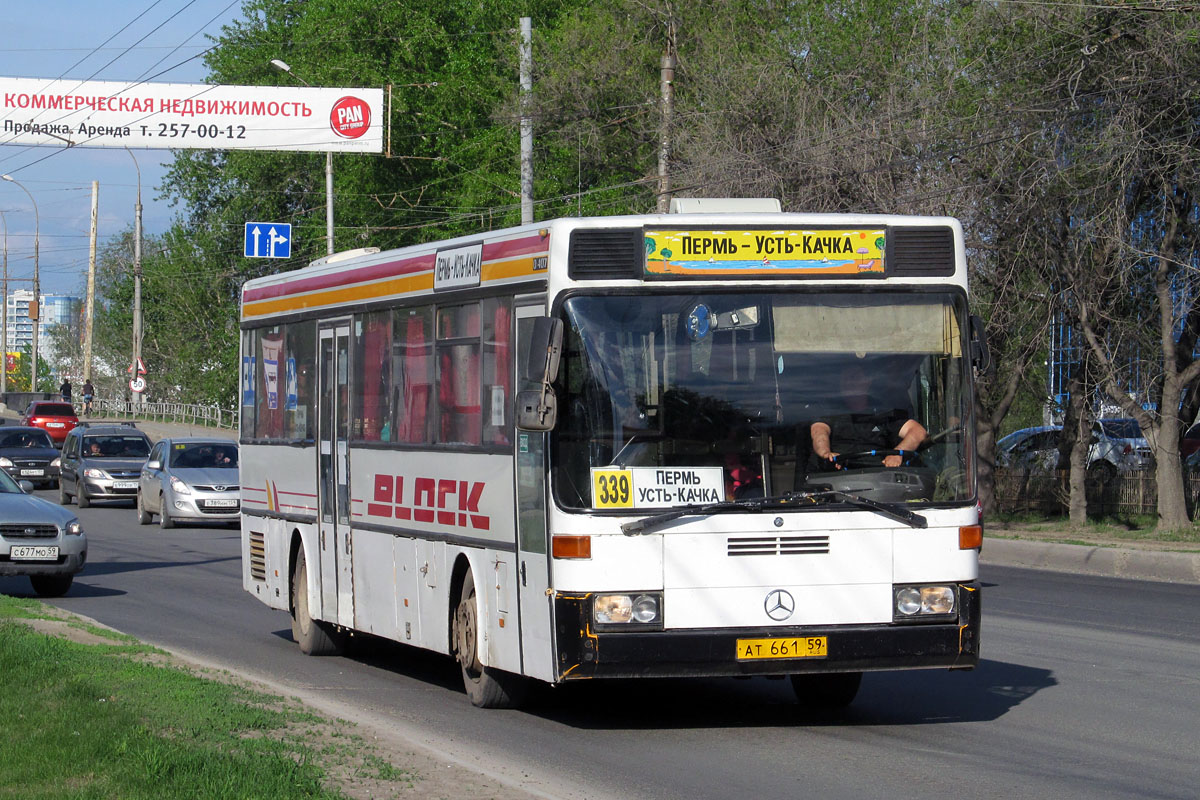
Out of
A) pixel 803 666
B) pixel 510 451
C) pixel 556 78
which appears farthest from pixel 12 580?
pixel 556 78

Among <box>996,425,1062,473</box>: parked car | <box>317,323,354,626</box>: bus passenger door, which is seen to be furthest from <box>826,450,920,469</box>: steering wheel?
<box>996,425,1062,473</box>: parked car

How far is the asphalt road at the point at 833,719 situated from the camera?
7754 mm

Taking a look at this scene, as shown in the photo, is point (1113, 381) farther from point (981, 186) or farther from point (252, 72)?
point (252, 72)

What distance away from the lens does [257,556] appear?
14234mm

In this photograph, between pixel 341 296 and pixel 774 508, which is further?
pixel 341 296

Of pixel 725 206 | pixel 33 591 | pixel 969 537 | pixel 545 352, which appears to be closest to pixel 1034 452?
pixel 33 591

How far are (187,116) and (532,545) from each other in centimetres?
3805

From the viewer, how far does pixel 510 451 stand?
30.5ft

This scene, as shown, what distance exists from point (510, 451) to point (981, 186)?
652 inches

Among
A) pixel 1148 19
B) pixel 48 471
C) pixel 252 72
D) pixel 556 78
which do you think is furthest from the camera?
pixel 252 72

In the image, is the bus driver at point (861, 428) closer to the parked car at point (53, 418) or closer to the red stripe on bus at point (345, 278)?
the red stripe on bus at point (345, 278)

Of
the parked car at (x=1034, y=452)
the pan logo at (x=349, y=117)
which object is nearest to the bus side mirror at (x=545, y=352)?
the parked car at (x=1034, y=452)

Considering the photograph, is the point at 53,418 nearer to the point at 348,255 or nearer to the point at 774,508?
the point at 348,255

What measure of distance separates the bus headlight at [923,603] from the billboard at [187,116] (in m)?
38.2
